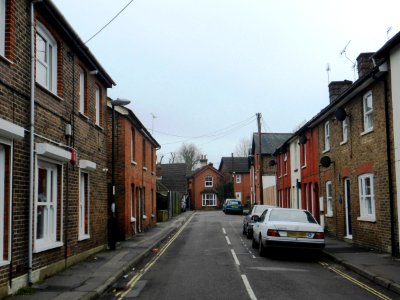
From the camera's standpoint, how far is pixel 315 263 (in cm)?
1466

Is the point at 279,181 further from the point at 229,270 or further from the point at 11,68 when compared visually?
the point at 11,68

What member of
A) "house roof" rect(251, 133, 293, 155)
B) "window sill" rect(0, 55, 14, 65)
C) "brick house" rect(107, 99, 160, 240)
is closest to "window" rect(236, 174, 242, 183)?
"house roof" rect(251, 133, 293, 155)

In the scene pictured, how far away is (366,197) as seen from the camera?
16969mm

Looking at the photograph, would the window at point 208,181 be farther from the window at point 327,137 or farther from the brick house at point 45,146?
the brick house at point 45,146

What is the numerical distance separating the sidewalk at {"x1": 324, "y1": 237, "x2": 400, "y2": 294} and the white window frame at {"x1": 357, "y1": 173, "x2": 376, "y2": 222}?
114 cm

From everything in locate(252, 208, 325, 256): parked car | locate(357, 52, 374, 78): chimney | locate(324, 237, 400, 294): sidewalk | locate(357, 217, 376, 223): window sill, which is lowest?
locate(324, 237, 400, 294): sidewalk

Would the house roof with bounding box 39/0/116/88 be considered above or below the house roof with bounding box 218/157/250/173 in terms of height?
below

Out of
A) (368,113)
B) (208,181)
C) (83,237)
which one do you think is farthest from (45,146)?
(208,181)

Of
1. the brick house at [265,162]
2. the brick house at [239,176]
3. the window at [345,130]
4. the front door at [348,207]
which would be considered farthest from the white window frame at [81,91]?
the brick house at [239,176]

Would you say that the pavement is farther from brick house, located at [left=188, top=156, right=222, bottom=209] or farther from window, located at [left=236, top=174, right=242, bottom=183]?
window, located at [left=236, top=174, right=242, bottom=183]

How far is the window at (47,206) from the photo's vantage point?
11148 mm

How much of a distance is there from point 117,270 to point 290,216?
6271 mm

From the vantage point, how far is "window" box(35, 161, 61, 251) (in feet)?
36.6

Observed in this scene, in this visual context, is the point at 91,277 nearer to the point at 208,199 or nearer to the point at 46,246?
the point at 46,246
